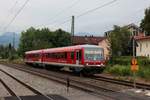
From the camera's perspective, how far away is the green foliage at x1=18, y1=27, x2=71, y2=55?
114 m

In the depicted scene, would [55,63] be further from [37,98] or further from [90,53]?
[37,98]

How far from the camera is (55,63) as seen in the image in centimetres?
4444

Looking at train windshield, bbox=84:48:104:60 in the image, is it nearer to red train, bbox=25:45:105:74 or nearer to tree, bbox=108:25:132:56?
red train, bbox=25:45:105:74

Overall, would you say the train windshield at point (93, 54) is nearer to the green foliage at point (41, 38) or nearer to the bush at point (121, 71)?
the bush at point (121, 71)

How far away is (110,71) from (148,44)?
31800 millimetres

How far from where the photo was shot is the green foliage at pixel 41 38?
114 meters

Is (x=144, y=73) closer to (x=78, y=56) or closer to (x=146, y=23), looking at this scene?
(x=78, y=56)

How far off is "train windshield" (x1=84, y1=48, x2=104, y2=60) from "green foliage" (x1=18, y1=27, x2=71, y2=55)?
7080 cm

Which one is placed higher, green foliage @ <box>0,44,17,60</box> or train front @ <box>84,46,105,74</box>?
green foliage @ <box>0,44,17,60</box>

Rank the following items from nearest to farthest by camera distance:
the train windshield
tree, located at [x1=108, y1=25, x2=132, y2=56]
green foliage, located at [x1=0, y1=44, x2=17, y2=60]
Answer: the train windshield
tree, located at [x1=108, y1=25, x2=132, y2=56]
green foliage, located at [x1=0, y1=44, x2=17, y2=60]

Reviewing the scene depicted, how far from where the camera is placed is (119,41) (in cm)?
7275

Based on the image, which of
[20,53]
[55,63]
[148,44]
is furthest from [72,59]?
[20,53]

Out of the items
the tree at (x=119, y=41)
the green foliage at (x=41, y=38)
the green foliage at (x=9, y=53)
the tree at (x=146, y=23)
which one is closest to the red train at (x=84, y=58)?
the tree at (x=119, y=41)

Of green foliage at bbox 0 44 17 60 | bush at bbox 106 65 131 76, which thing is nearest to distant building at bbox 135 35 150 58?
bush at bbox 106 65 131 76
